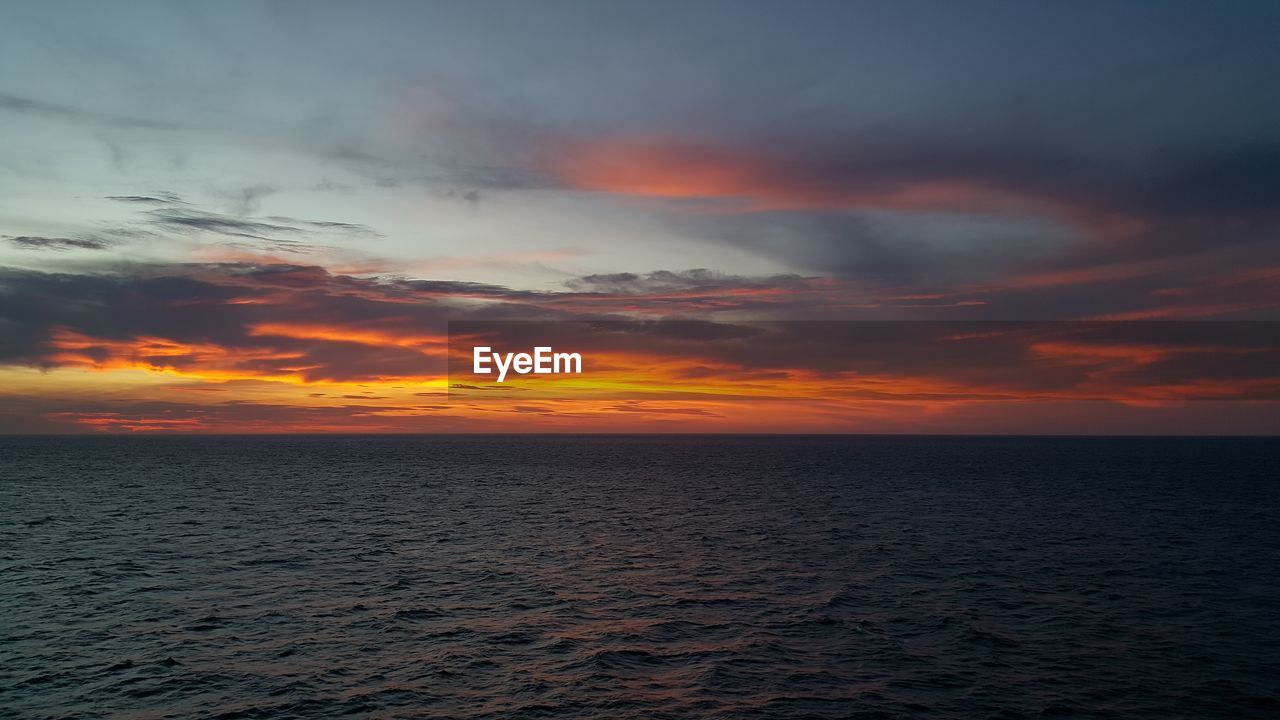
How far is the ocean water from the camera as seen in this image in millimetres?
29625

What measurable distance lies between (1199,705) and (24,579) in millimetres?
65340

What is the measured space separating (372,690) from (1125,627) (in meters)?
37.0

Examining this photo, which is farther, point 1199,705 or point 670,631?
point 670,631

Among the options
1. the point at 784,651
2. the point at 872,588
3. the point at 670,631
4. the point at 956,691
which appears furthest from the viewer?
the point at 872,588

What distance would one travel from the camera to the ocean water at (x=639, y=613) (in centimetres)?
2962

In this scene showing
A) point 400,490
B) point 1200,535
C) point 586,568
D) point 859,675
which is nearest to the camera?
point 859,675

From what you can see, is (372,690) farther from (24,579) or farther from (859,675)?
(24,579)

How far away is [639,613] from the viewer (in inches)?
1645

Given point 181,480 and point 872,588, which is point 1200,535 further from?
point 181,480

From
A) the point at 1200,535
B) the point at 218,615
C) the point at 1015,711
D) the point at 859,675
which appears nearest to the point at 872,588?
the point at 859,675

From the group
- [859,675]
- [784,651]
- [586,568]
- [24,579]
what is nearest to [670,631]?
[784,651]

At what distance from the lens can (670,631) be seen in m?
38.3

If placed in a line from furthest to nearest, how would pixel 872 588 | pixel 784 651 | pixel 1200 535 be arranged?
1. pixel 1200 535
2. pixel 872 588
3. pixel 784 651

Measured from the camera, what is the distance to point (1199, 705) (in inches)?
1137
